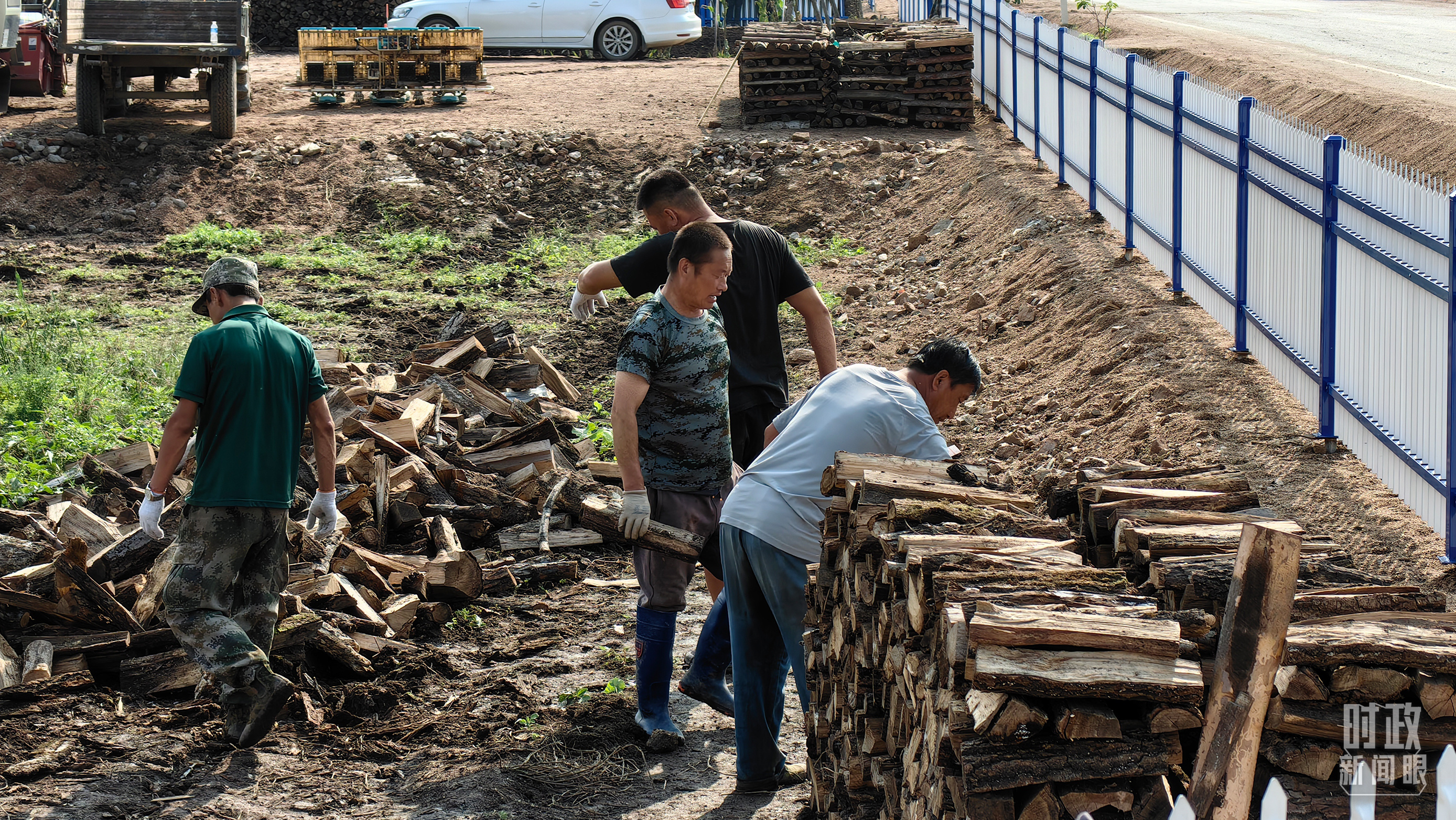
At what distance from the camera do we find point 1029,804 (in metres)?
2.37

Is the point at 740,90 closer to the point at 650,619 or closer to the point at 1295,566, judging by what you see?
the point at 650,619

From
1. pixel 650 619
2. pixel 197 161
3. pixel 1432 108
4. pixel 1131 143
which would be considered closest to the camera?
pixel 650 619

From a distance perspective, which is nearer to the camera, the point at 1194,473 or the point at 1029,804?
the point at 1029,804

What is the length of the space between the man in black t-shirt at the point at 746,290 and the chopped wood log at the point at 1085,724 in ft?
9.44

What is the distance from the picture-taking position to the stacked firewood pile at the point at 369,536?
5.00 meters

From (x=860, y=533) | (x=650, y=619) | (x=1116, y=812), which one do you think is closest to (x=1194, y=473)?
(x=860, y=533)

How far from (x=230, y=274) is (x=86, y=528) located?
182 cm

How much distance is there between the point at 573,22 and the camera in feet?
70.5

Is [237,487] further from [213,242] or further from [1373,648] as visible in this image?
[213,242]

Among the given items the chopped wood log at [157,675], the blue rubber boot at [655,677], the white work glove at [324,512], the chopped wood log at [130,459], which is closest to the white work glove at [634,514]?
the blue rubber boot at [655,677]

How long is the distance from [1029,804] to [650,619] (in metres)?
2.39

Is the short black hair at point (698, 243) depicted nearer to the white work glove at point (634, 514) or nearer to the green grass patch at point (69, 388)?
the white work glove at point (634, 514)

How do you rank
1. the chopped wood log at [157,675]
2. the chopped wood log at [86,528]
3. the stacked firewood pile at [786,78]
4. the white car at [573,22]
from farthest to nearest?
the white car at [573,22]
the stacked firewood pile at [786,78]
the chopped wood log at [86,528]
the chopped wood log at [157,675]

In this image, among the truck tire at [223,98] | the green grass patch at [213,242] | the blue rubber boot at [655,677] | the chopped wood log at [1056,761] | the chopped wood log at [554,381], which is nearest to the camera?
the chopped wood log at [1056,761]
